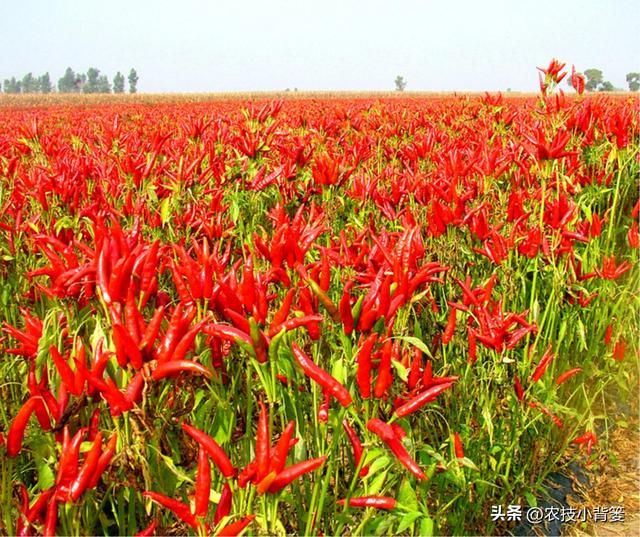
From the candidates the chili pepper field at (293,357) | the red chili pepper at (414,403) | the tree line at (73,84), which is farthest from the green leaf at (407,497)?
the tree line at (73,84)

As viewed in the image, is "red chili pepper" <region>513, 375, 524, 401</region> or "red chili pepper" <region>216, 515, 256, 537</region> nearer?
"red chili pepper" <region>216, 515, 256, 537</region>

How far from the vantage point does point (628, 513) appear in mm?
2279

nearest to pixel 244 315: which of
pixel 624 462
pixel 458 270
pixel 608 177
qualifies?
pixel 458 270

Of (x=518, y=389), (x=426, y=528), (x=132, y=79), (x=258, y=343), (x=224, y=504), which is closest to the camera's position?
(x=224, y=504)

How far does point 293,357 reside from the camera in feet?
4.93

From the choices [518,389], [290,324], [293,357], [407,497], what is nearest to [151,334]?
[290,324]

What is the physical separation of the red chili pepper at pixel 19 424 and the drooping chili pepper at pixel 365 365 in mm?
682

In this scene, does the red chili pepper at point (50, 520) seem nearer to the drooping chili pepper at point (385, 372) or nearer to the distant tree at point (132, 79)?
the drooping chili pepper at point (385, 372)

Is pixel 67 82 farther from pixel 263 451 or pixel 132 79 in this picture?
pixel 263 451

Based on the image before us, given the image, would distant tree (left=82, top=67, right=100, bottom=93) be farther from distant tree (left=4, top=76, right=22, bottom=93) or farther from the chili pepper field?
the chili pepper field

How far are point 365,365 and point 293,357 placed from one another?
0.91 ft

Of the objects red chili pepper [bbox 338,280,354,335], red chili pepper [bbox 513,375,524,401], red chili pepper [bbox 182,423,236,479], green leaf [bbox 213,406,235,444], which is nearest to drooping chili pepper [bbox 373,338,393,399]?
red chili pepper [bbox 338,280,354,335]

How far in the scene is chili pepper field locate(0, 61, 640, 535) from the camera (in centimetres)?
122

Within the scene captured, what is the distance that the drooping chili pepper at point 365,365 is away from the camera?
4.14 feet
